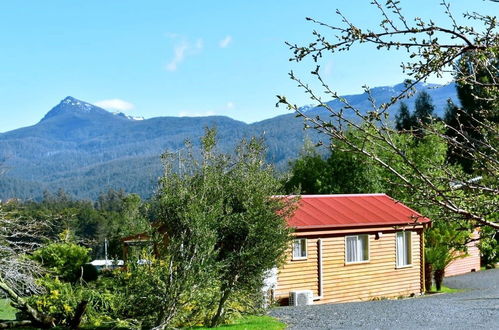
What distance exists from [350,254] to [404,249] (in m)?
2.67

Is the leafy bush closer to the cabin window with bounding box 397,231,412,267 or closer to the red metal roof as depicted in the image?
the red metal roof

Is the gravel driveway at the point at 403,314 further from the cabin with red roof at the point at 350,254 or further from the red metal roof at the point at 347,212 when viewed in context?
the red metal roof at the point at 347,212

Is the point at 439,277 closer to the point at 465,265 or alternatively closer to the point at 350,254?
the point at 350,254

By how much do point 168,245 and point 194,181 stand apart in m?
1.34

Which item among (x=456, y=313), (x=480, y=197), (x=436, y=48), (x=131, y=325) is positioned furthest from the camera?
(x=456, y=313)

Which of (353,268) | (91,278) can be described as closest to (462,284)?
(353,268)

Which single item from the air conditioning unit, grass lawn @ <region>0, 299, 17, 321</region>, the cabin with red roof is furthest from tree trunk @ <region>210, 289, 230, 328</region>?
grass lawn @ <region>0, 299, 17, 321</region>

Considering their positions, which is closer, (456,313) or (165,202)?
(165,202)

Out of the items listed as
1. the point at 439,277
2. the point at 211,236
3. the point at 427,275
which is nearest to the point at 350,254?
the point at 427,275

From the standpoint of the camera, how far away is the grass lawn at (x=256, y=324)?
13570 mm

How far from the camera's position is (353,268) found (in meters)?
20.7

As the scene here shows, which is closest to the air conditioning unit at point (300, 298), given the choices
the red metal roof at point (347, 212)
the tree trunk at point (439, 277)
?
the red metal roof at point (347, 212)

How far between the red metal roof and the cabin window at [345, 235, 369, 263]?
51cm

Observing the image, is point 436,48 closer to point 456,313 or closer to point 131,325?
point 131,325
